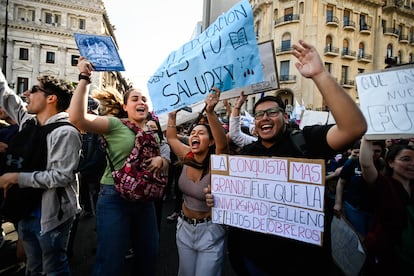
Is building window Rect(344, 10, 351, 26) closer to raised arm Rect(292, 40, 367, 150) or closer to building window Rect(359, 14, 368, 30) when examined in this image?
building window Rect(359, 14, 368, 30)

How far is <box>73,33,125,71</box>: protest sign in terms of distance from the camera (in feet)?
7.87

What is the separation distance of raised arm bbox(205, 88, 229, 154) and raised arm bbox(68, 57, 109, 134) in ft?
2.82

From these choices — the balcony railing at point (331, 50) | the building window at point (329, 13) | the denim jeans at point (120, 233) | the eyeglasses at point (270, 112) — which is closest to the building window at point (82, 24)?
the building window at point (329, 13)

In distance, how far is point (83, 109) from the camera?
2092 mm

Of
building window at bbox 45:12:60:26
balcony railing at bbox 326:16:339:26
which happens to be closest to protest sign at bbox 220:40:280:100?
balcony railing at bbox 326:16:339:26

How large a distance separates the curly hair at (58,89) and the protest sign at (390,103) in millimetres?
2685

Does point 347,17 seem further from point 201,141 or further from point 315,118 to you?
point 201,141

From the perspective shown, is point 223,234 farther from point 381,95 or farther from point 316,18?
point 316,18

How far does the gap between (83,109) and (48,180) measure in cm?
63

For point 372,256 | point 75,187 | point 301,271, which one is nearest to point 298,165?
point 301,271

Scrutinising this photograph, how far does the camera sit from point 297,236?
168 cm

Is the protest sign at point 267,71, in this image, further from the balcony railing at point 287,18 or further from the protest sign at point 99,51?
the balcony railing at point 287,18

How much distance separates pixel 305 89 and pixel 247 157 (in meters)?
34.4

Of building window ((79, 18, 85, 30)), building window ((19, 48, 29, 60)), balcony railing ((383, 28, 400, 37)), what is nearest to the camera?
balcony railing ((383, 28, 400, 37))
